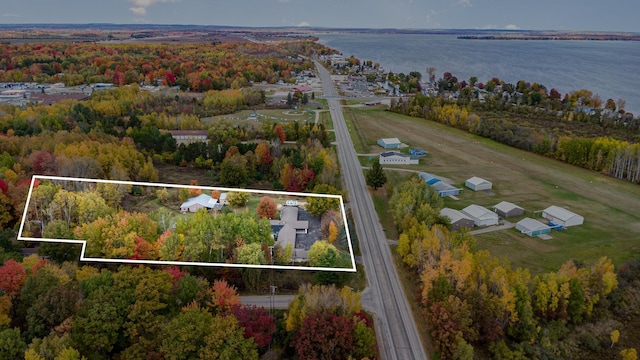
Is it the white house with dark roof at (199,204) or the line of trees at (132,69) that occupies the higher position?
the white house with dark roof at (199,204)

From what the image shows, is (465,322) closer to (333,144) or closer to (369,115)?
(333,144)

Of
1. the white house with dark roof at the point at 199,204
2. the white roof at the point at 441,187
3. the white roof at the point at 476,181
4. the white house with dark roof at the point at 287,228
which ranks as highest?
the white house with dark roof at the point at 199,204

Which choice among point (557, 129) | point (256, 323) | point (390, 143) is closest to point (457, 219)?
point (256, 323)

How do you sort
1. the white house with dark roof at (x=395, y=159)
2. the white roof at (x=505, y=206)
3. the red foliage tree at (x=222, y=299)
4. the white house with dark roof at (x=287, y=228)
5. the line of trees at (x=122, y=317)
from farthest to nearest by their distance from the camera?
the white house with dark roof at (x=395, y=159), the white roof at (x=505, y=206), the red foliage tree at (x=222, y=299), the line of trees at (x=122, y=317), the white house with dark roof at (x=287, y=228)

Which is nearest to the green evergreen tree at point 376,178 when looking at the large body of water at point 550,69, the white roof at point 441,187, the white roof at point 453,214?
the white roof at point 441,187

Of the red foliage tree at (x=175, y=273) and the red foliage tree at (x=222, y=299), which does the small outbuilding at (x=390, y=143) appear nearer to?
the red foliage tree at (x=222, y=299)

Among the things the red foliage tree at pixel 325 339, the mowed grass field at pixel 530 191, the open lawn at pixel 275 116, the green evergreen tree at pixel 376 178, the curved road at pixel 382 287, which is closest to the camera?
the red foliage tree at pixel 325 339

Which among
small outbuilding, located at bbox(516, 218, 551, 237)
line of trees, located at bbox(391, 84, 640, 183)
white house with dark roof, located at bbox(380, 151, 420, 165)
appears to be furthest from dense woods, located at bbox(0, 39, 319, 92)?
small outbuilding, located at bbox(516, 218, 551, 237)
